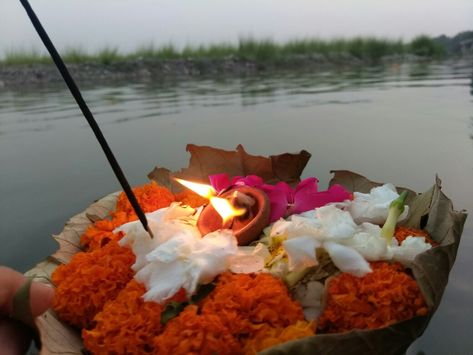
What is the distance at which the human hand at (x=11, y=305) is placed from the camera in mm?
858

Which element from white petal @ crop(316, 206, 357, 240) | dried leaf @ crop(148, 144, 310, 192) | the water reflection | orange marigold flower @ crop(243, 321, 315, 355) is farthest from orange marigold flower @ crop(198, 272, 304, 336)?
the water reflection

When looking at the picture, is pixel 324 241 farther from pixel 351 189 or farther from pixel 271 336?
pixel 351 189

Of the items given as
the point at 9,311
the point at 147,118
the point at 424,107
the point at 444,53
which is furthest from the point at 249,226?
the point at 444,53

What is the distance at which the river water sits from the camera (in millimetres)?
1691

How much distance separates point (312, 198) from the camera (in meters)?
1.05

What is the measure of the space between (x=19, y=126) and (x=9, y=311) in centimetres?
262

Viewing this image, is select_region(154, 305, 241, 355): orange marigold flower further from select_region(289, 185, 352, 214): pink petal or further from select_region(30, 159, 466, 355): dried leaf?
select_region(289, 185, 352, 214): pink petal

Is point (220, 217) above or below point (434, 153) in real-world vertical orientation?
above

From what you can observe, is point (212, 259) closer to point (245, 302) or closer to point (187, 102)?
point (245, 302)

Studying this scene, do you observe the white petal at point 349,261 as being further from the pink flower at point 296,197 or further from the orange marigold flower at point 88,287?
the orange marigold flower at point 88,287

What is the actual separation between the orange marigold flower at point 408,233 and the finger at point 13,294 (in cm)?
63

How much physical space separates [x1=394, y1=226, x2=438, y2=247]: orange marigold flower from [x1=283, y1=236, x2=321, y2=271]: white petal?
205 millimetres

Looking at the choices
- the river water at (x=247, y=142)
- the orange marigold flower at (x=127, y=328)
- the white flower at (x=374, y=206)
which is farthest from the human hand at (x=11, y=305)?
the river water at (x=247, y=142)

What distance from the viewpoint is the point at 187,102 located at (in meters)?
4.15
